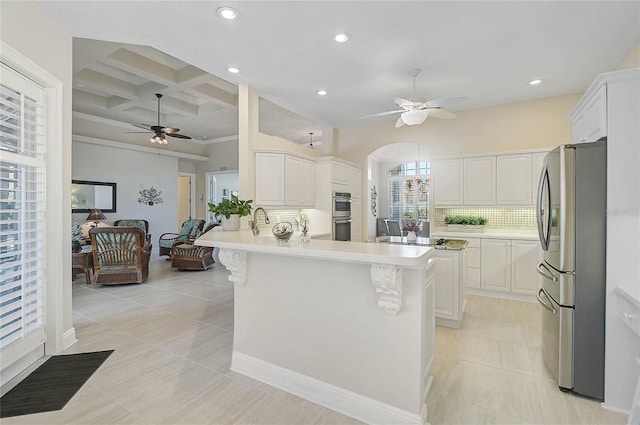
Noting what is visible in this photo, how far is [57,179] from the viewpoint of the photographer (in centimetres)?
272

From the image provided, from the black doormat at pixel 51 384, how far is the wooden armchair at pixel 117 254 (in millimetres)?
2561

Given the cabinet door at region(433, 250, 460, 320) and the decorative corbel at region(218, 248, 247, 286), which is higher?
the decorative corbel at region(218, 248, 247, 286)

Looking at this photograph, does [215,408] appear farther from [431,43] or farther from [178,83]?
[178,83]

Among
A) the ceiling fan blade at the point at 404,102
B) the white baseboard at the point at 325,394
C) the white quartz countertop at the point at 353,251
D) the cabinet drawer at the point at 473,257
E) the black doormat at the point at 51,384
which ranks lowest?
the black doormat at the point at 51,384

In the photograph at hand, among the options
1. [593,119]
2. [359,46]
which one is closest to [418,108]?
[359,46]

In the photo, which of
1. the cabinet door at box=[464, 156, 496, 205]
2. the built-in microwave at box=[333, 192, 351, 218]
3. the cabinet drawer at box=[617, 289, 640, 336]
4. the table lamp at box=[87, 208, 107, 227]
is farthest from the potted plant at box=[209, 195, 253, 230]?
the table lamp at box=[87, 208, 107, 227]

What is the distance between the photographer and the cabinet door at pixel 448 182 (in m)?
5.11

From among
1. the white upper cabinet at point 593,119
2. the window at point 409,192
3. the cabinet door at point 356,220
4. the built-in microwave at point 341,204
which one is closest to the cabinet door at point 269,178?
the built-in microwave at point 341,204

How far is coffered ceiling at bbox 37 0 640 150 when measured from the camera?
2.59 meters

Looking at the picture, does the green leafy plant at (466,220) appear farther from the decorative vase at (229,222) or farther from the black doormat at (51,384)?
the black doormat at (51,384)

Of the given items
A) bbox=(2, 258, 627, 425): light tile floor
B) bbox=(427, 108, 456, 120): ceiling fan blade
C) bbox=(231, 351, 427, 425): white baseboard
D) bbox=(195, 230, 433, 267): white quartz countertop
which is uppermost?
bbox=(427, 108, 456, 120): ceiling fan blade

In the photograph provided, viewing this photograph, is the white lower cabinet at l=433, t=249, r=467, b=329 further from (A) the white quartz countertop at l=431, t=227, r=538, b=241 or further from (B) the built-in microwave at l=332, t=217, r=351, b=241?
(B) the built-in microwave at l=332, t=217, r=351, b=241

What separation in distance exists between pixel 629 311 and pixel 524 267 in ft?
9.14

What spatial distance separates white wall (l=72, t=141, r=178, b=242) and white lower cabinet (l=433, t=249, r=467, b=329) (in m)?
7.53
